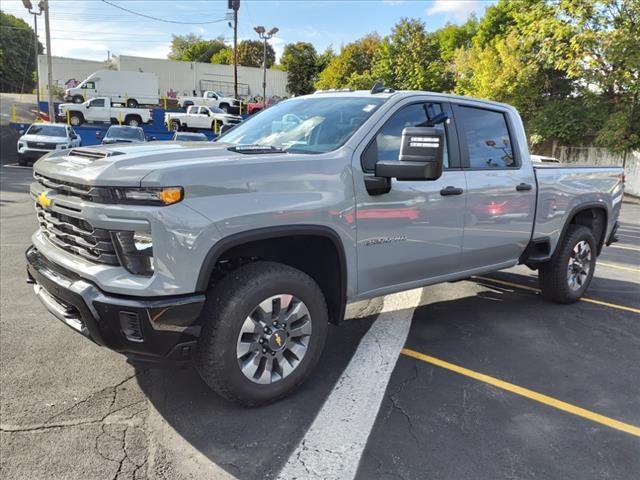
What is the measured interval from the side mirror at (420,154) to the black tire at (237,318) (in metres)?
0.94

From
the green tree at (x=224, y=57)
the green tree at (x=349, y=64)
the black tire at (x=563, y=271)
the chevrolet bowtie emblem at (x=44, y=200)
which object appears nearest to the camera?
the chevrolet bowtie emblem at (x=44, y=200)

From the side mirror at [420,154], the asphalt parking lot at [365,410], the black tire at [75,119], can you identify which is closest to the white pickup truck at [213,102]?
the black tire at [75,119]

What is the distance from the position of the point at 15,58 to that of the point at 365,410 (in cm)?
10109

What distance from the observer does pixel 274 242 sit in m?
3.27

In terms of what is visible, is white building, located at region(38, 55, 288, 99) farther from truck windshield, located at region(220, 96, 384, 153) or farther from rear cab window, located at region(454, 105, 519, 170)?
rear cab window, located at region(454, 105, 519, 170)

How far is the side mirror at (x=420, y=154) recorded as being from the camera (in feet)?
10.4

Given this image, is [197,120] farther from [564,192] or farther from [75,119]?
[564,192]

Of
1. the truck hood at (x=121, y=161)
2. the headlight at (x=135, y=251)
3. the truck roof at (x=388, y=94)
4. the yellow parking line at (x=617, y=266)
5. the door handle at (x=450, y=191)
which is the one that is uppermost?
the truck roof at (x=388, y=94)

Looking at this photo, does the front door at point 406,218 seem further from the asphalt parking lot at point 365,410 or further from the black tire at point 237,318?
the asphalt parking lot at point 365,410

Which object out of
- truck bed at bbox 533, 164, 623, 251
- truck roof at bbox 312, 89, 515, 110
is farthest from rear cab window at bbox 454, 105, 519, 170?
truck bed at bbox 533, 164, 623, 251

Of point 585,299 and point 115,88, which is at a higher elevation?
point 115,88

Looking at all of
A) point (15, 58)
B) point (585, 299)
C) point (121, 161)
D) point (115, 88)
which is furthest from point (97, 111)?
point (15, 58)

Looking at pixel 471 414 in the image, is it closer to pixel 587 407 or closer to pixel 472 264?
pixel 587 407

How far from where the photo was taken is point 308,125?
3900 millimetres
